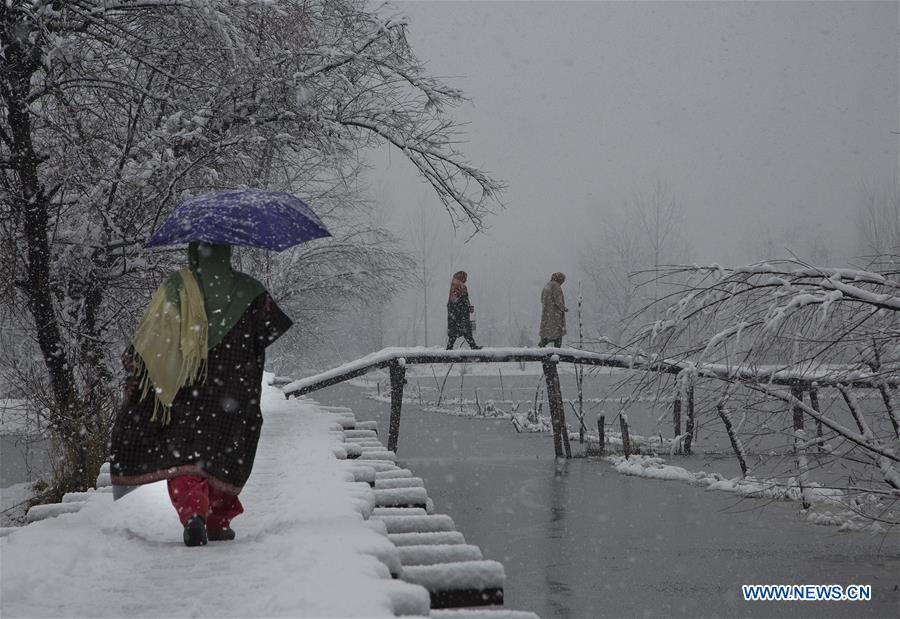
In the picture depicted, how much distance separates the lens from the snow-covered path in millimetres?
2795

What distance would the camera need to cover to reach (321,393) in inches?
1264

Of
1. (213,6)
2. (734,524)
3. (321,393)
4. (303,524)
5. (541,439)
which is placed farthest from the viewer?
(321,393)

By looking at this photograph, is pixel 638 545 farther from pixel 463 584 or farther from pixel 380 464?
pixel 463 584

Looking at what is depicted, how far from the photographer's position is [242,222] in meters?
4.17

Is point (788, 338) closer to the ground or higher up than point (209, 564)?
higher up

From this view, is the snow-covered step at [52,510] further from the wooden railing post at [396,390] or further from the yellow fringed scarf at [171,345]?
the wooden railing post at [396,390]

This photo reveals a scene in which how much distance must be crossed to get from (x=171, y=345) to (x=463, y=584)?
1797 millimetres

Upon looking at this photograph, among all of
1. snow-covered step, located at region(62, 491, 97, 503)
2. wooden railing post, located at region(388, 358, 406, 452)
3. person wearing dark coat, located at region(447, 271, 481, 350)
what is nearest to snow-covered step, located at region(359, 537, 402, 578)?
snow-covered step, located at region(62, 491, 97, 503)

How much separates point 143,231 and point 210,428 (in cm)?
529

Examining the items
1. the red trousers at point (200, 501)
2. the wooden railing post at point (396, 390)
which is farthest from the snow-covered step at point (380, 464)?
the wooden railing post at point (396, 390)

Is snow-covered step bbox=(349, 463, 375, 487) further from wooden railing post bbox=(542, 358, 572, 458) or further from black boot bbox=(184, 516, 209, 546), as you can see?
wooden railing post bbox=(542, 358, 572, 458)

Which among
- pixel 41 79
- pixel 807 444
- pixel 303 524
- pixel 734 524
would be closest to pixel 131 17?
pixel 41 79

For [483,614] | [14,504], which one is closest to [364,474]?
[483,614]

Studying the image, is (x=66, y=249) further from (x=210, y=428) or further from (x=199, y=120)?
(x=210, y=428)
